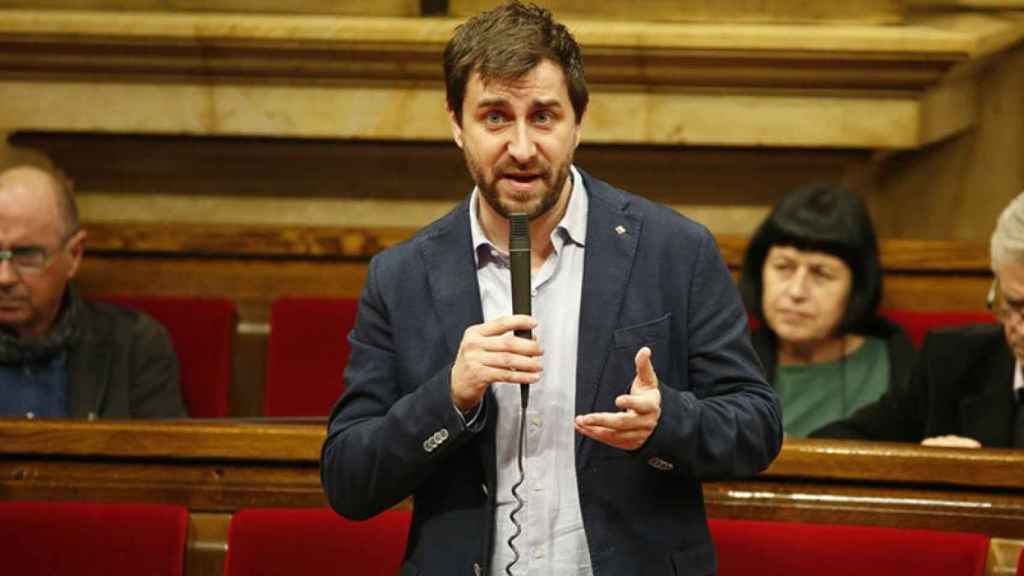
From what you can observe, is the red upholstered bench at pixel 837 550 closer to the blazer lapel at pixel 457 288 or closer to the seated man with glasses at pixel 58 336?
the blazer lapel at pixel 457 288

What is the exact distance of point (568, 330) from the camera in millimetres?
1171

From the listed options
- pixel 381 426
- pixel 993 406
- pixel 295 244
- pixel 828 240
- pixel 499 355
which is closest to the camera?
pixel 499 355

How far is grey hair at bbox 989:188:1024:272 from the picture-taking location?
5.54 ft

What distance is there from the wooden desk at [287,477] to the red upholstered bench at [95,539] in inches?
1.3

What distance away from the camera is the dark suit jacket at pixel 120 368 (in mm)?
2127

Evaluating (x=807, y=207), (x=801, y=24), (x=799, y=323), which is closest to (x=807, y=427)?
(x=799, y=323)

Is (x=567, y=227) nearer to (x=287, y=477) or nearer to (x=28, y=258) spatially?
(x=287, y=477)

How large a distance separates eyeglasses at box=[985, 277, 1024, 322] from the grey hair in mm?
37

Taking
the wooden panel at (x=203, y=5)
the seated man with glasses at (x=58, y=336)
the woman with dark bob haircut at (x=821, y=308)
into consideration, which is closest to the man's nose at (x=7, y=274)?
the seated man with glasses at (x=58, y=336)

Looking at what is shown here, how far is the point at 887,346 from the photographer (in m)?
2.20

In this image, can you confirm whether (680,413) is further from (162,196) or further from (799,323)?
(162,196)

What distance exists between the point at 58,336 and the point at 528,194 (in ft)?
3.90

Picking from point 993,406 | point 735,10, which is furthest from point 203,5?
point 993,406

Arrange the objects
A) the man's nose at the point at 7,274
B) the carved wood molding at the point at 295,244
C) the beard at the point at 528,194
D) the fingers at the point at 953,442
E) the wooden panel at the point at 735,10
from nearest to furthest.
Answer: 1. the beard at the point at 528,194
2. the fingers at the point at 953,442
3. the man's nose at the point at 7,274
4. the carved wood molding at the point at 295,244
5. the wooden panel at the point at 735,10
